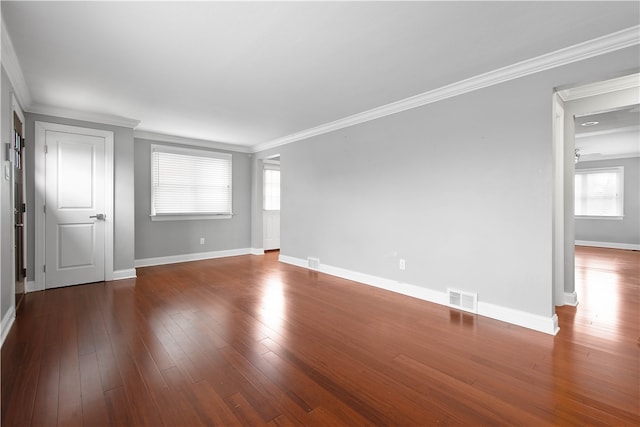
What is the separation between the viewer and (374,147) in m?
4.23

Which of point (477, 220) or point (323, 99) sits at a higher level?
point (323, 99)

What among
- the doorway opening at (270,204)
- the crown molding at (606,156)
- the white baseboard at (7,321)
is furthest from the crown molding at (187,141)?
the crown molding at (606,156)

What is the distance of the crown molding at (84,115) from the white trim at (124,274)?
7.70 ft

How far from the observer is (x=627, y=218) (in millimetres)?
7699

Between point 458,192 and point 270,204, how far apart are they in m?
4.91

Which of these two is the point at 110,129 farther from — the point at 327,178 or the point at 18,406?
the point at 18,406

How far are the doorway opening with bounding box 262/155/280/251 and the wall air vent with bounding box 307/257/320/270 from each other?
2.17m

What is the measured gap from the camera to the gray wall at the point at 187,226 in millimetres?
5422

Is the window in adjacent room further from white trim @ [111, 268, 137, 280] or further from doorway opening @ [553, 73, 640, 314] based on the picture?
white trim @ [111, 268, 137, 280]

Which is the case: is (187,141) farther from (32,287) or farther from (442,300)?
(442,300)

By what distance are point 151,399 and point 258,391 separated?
63 cm

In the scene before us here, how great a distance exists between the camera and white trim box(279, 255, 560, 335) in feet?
8.90

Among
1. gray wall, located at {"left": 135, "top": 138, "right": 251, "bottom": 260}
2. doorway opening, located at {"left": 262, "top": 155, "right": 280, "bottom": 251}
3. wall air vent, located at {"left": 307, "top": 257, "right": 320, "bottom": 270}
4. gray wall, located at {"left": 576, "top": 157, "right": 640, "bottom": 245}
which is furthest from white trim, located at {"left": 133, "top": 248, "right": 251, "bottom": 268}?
gray wall, located at {"left": 576, "top": 157, "right": 640, "bottom": 245}

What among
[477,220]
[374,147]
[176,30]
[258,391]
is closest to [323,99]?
[374,147]
